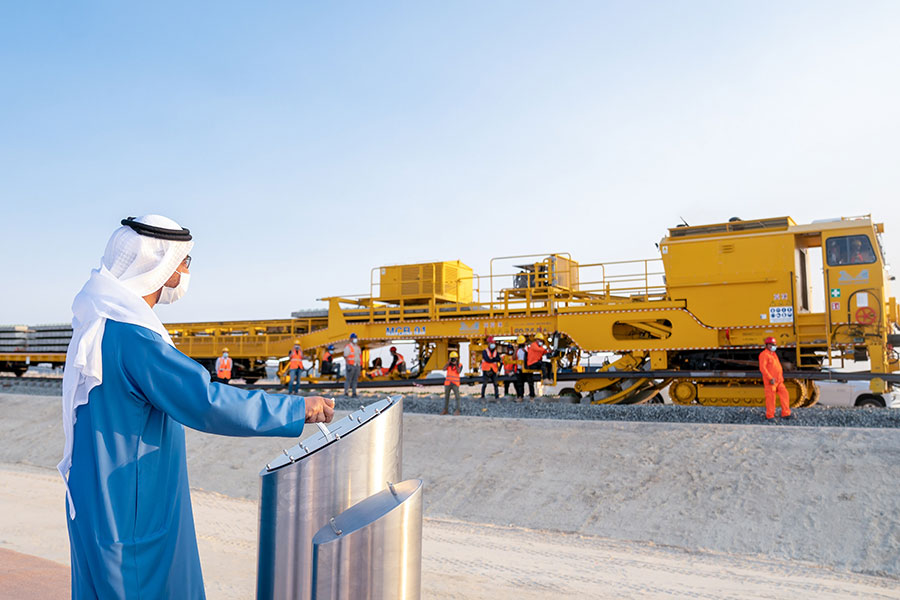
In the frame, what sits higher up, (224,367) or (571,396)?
(224,367)

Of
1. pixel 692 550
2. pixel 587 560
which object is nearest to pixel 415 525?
pixel 587 560

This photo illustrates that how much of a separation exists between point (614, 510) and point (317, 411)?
706 centimetres

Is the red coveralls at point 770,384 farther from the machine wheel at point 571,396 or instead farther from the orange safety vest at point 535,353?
the orange safety vest at point 535,353

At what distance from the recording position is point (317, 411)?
216 cm

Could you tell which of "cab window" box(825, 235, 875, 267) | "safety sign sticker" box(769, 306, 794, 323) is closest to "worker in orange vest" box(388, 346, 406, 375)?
"safety sign sticker" box(769, 306, 794, 323)

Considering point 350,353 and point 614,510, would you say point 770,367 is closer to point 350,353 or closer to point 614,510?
point 614,510

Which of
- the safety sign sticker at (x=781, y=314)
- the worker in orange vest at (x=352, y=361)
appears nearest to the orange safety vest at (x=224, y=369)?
the worker in orange vest at (x=352, y=361)

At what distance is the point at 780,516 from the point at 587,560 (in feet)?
Answer: 9.49

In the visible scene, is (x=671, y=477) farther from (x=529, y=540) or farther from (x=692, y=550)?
(x=529, y=540)

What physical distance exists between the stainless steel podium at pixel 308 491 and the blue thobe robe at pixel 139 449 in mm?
131

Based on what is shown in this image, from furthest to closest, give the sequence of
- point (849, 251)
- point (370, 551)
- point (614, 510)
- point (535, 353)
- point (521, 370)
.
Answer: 1. point (521, 370)
2. point (535, 353)
3. point (849, 251)
4. point (614, 510)
5. point (370, 551)

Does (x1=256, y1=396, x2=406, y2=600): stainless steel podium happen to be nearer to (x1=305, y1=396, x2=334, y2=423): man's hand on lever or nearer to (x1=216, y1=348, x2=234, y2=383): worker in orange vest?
(x1=305, y1=396, x2=334, y2=423): man's hand on lever

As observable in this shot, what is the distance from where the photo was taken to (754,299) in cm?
1295

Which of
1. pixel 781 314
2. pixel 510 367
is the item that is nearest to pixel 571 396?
pixel 510 367
